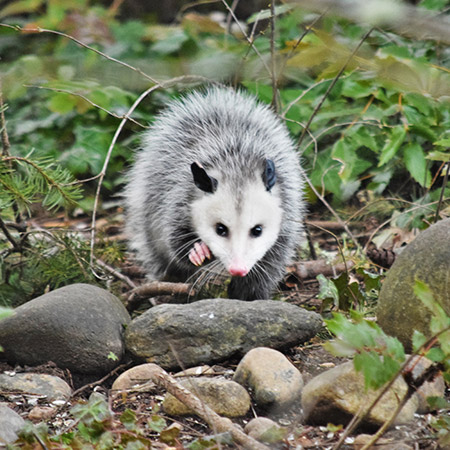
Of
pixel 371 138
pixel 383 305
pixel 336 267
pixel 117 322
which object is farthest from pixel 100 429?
pixel 371 138

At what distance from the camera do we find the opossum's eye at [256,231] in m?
2.85

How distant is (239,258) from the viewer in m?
2.71

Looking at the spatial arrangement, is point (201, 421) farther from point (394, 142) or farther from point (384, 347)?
point (394, 142)

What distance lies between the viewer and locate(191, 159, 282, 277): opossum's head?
9.12ft

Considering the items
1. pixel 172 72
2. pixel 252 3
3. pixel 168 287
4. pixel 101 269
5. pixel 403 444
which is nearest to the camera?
pixel 172 72

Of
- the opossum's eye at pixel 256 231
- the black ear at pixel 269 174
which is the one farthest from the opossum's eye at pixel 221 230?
the black ear at pixel 269 174

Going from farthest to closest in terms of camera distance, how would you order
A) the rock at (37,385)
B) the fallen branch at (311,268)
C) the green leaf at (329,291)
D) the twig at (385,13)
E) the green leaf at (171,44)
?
the green leaf at (171,44) < the fallen branch at (311,268) < the green leaf at (329,291) < the rock at (37,385) < the twig at (385,13)

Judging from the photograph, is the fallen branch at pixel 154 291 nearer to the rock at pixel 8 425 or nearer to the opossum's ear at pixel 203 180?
the opossum's ear at pixel 203 180

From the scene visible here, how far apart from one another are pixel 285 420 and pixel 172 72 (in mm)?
1193

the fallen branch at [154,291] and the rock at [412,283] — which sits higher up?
the rock at [412,283]

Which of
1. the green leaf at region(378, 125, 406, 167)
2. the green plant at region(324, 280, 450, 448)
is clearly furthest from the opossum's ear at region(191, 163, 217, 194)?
the green plant at region(324, 280, 450, 448)

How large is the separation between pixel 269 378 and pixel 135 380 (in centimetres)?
47

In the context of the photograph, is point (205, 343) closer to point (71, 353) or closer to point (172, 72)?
point (71, 353)

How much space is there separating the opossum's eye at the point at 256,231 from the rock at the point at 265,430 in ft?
3.50
